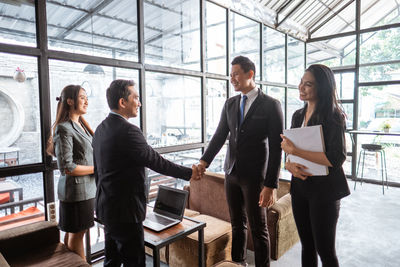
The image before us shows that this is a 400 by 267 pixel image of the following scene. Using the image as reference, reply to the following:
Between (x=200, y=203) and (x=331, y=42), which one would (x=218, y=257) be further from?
(x=331, y=42)

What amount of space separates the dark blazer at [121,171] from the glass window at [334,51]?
18.0 ft

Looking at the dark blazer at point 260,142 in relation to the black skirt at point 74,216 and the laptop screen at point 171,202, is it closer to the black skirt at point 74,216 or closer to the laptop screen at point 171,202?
the laptop screen at point 171,202

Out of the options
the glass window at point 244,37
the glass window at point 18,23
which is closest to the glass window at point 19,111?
the glass window at point 18,23

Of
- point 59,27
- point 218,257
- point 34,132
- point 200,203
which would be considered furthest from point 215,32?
point 218,257

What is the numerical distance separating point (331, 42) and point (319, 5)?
868 mm

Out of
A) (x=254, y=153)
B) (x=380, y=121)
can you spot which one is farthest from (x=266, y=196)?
(x=380, y=121)

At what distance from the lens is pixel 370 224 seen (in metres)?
3.36

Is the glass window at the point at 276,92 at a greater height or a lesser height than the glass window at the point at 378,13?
lesser

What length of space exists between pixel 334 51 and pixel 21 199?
6083 mm

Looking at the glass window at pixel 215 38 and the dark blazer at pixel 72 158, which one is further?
the glass window at pixel 215 38

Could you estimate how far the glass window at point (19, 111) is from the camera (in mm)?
2172

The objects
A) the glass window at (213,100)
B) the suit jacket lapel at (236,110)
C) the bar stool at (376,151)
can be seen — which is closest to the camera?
the suit jacket lapel at (236,110)

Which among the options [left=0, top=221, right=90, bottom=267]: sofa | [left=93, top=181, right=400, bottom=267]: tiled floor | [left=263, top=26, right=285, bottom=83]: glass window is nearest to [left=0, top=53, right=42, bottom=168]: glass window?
[left=0, top=221, right=90, bottom=267]: sofa

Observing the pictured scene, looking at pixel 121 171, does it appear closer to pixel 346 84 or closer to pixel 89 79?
pixel 89 79
